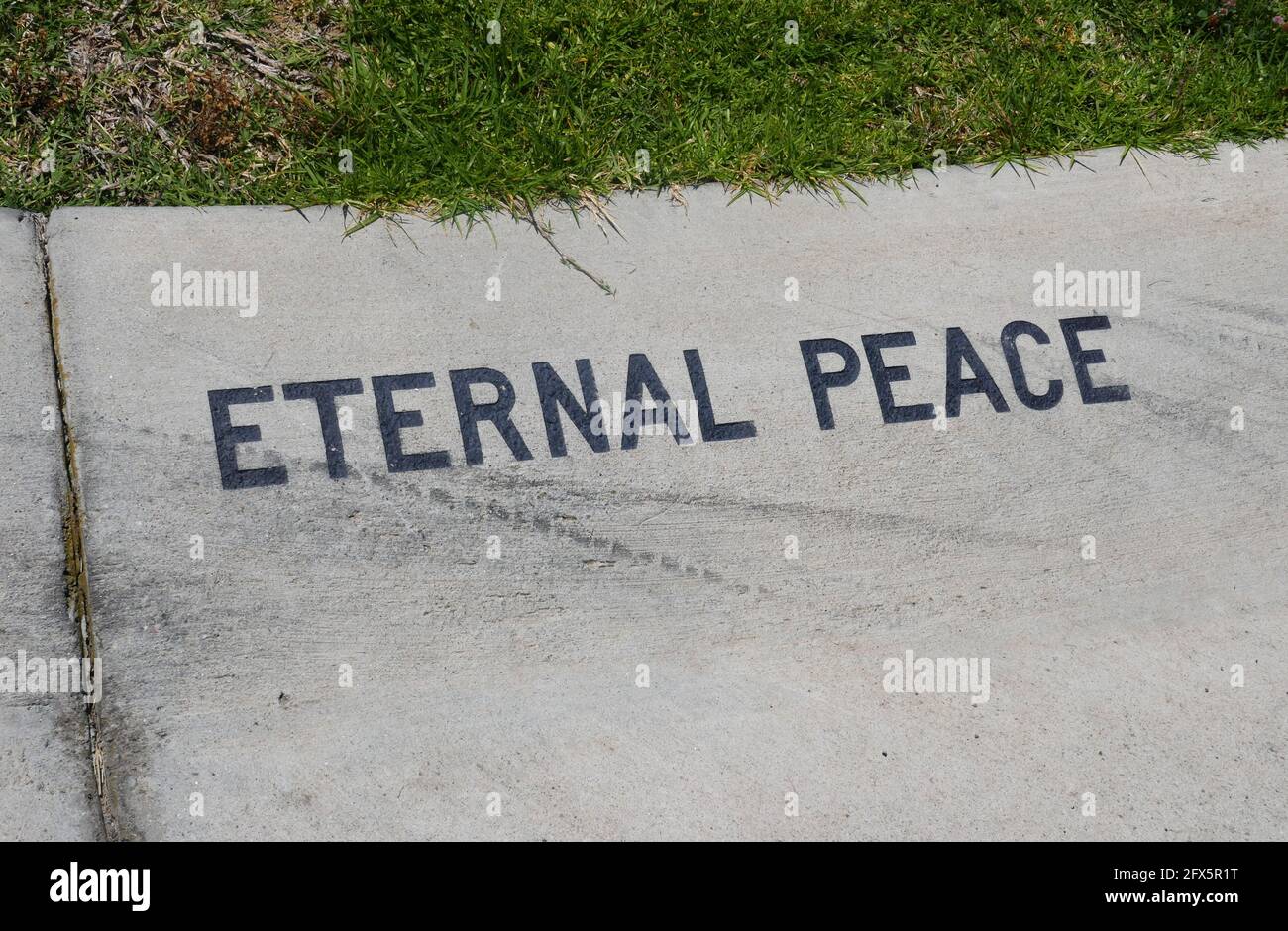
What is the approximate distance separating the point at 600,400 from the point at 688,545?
606 mm

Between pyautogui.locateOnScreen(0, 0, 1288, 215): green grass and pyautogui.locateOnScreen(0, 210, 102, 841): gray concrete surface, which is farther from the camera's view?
pyautogui.locateOnScreen(0, 0, 1288, 215): green grass

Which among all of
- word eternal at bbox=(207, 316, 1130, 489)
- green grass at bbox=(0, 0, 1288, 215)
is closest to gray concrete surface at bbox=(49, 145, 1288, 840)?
word eternal at bbox=(207, 316, 1130, 489)

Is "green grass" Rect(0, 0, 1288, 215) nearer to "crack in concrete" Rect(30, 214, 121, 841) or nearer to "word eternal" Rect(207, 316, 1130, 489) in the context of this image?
"crack in concrete" Rect(30, 214, 121, 841)

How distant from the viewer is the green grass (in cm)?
351

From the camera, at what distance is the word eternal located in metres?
3.29

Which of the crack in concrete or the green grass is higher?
the green grass

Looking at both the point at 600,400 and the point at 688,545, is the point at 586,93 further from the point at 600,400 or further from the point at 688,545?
the point at 688,545

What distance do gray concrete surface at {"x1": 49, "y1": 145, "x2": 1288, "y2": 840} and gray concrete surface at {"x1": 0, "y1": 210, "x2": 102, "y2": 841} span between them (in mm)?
107

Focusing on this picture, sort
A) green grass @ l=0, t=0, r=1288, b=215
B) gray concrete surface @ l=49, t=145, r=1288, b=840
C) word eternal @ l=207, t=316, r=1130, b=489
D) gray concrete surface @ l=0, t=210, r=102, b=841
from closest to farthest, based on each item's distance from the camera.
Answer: gray concrete surface @ l=0, t=210, r=102, b=841, gray concrete surface @ l=49, t=145, r=1288, b=840, word eternal @ l=207, t=316, r=1130, b=489, green grass @ l=0, t=0, r=1288, b=215

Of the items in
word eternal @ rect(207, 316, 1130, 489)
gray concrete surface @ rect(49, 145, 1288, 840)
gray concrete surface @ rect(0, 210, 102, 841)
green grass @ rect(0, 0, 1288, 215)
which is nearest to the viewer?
gray concrete surface @ rect(0, 210, 102, 841)

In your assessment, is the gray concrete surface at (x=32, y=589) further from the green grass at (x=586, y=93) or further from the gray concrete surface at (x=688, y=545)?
the green grass at (x=586, y=93)

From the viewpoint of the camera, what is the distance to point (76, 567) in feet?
10.3

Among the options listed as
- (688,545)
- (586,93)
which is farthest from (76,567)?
(586,93)

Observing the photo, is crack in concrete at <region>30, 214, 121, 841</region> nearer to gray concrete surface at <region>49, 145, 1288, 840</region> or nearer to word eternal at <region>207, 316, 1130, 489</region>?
gray concrete surface at <region>49, 145, 1288, 840</region>
